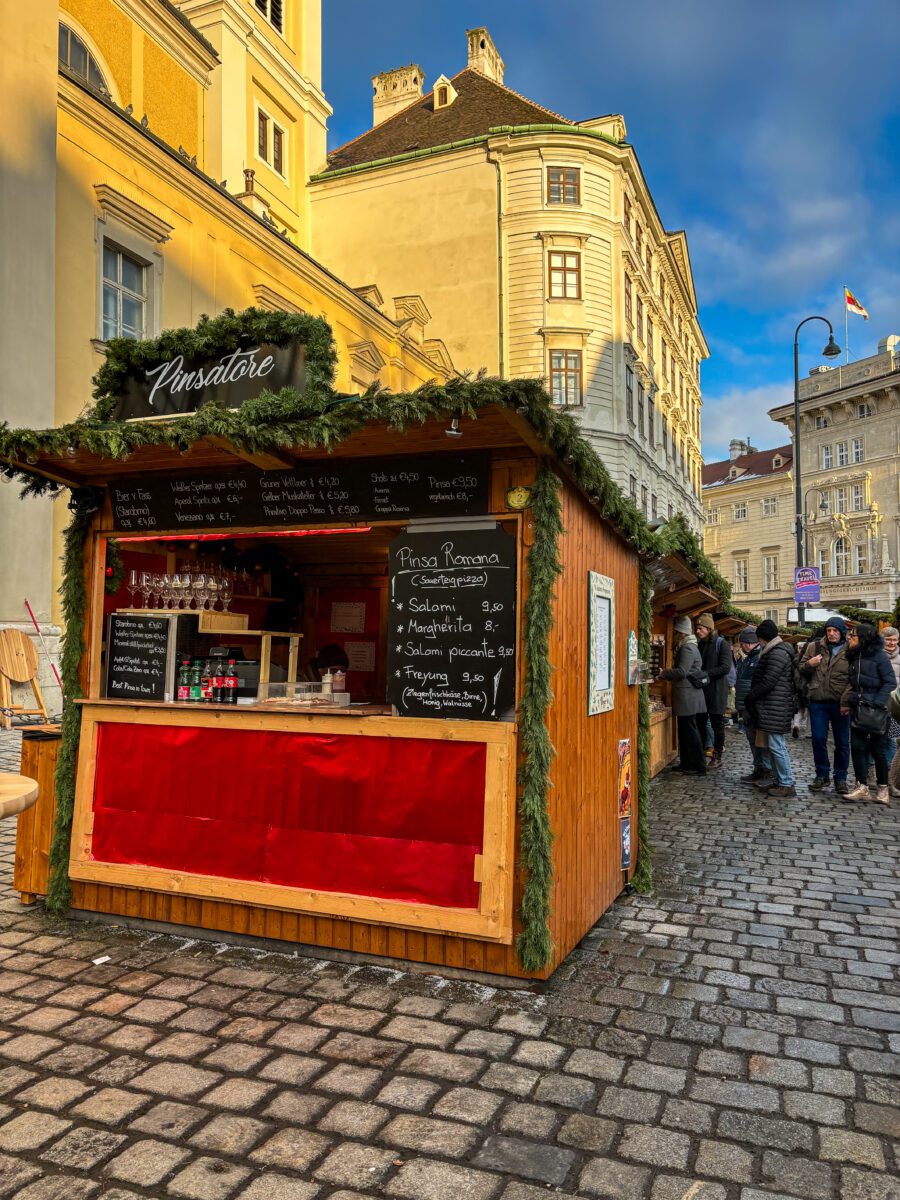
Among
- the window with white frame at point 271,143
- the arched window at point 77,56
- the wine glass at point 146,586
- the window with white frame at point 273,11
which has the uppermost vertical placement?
the window with white frame at point 273,11

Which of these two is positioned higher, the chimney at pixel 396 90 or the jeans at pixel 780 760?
the chimney at pixel 396 90

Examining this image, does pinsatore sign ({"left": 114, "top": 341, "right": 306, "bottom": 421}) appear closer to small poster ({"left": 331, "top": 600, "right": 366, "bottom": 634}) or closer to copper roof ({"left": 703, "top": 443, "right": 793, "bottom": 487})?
small poster ({"left": 331, "top": 600, "right": 366, "bottom": 634})

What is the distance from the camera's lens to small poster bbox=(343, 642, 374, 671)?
8.36m

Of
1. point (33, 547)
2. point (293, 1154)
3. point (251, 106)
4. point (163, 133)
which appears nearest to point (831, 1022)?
point (293, 1154)

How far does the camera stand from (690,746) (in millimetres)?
12336

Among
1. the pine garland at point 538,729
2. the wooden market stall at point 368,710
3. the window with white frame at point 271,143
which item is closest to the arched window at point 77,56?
the window with white frame at point 271,143

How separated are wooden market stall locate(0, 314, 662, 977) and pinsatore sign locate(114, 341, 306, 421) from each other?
180mm

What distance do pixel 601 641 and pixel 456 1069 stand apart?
285 cm

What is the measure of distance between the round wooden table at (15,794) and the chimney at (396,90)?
47.4m

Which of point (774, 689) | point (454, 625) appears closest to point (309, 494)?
point (454, 625)

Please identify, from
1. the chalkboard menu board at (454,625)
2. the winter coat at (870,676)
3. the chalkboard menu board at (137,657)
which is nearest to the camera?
the chalkboard menu board at (454,625)

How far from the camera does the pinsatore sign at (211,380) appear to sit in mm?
4789

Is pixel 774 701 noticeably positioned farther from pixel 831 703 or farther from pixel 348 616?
pixel 348 616

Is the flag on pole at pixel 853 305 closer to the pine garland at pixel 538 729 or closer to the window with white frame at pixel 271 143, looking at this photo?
the window with white frame at pixel 271 143
